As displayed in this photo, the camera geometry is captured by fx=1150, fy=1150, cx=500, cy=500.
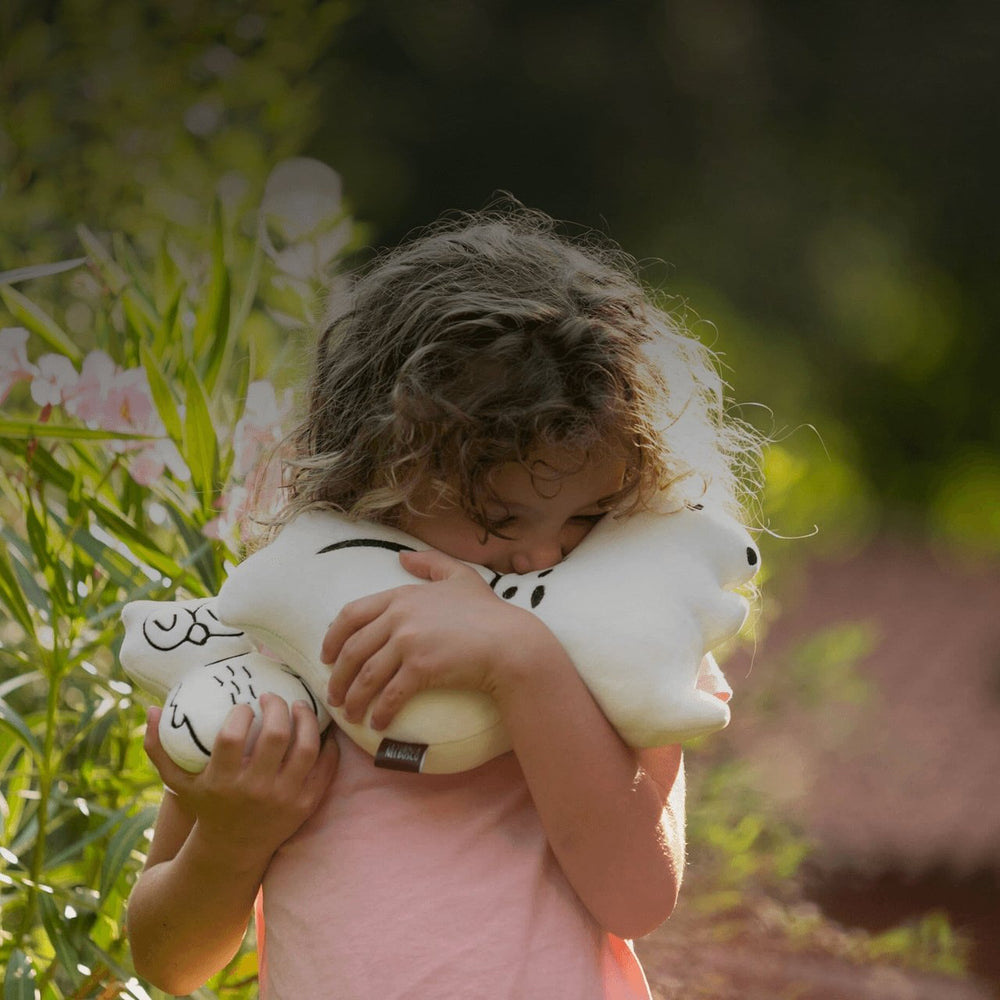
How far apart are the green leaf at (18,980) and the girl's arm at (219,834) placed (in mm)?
403

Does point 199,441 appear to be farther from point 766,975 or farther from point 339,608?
point 766,975

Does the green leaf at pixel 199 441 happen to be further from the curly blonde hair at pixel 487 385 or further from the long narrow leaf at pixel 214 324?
the curly blonde hair at pixel 487 385

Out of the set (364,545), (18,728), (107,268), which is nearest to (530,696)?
(364,545)

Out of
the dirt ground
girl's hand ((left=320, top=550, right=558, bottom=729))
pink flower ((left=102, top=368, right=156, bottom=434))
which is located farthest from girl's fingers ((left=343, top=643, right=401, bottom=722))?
the dirt ground

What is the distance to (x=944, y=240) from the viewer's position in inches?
79.4

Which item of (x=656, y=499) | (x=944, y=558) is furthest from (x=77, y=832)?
(x=944, y=558)

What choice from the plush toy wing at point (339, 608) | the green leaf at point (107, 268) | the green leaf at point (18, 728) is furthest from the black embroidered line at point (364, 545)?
the green leaf at point (107, 268)

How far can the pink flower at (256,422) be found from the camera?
53.2 inches

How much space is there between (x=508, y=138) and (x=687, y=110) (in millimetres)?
349

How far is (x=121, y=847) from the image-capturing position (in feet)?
3.92

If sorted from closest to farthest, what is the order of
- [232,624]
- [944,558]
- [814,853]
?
1. [232,624]
2. [814,853]
3. [944,558]

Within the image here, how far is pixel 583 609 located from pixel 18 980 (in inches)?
31.5

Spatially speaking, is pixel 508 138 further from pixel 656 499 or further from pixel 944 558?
pixel 656 499

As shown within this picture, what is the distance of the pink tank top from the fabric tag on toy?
71mm
